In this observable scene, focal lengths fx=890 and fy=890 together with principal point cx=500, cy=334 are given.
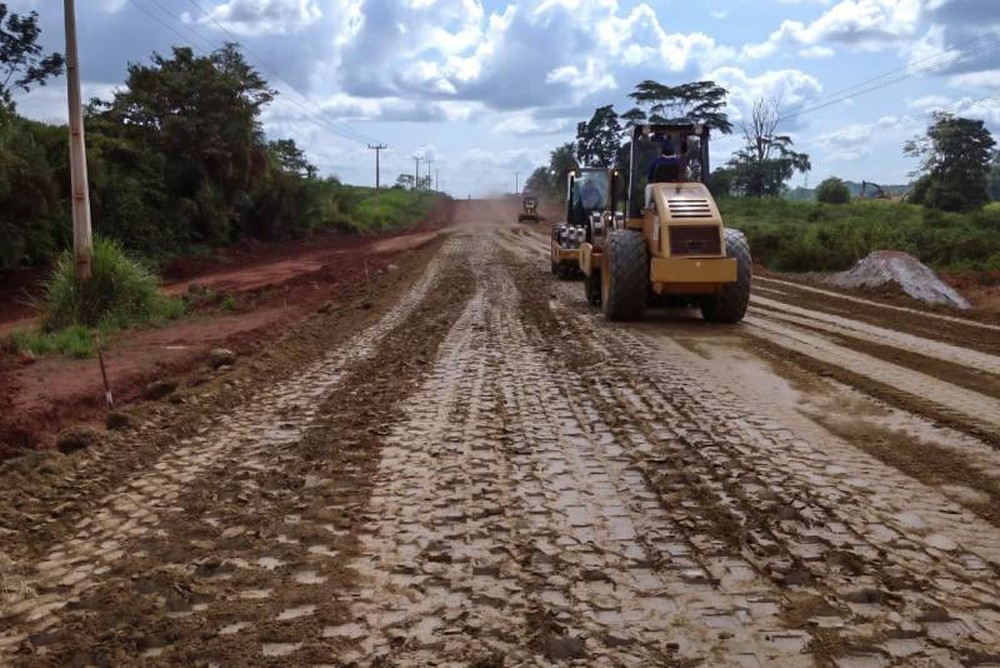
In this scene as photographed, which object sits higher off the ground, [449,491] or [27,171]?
[27,171]

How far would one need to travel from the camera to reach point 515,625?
3.68m

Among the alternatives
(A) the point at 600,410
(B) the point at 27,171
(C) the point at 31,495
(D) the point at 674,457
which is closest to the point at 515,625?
(D) the point at 674,457

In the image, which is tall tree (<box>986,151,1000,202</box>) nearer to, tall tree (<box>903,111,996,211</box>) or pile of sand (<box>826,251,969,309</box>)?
tall tree (<box>903,111,996,211</box>)

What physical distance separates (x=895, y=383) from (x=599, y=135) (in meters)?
69.2

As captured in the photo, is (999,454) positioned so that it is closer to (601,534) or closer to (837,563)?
(837,563)

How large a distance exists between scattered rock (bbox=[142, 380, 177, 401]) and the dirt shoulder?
0.13 metres

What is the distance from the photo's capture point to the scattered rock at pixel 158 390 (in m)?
8.42

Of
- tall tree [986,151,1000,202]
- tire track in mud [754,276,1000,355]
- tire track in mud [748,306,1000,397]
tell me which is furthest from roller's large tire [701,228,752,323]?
tall tree [986,151,1000,202]

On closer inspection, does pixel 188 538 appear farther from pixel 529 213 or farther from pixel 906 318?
pixel 529 213

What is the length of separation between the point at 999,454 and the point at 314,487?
15.1 feet

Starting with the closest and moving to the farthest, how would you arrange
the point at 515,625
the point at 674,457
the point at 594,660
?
the point at 594,660, the point at 515,625, the point at 674,457

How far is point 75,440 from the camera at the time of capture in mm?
6508

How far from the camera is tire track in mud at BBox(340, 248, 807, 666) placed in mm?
3541

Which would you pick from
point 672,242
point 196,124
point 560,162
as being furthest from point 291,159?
point 560,162
